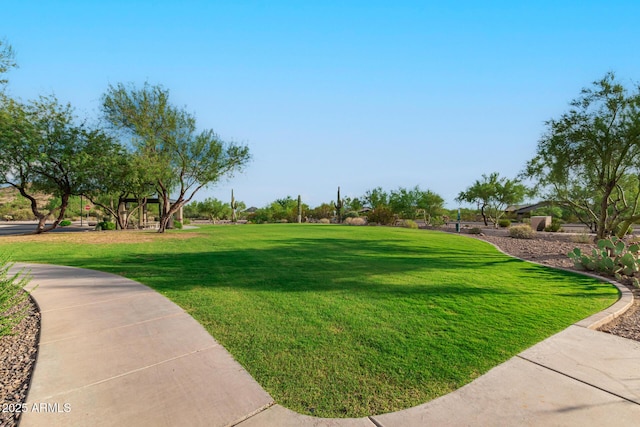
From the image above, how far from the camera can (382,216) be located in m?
33.8

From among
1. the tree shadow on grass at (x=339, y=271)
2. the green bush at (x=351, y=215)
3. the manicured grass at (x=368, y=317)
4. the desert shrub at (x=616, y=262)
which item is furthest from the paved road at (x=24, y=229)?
the desert shrub at (x=616, y=262)

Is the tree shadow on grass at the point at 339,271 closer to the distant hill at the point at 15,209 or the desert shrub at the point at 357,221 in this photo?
the desert shrub at the point at 357,221

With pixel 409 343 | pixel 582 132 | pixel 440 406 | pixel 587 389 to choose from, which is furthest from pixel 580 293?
pixel 582 132

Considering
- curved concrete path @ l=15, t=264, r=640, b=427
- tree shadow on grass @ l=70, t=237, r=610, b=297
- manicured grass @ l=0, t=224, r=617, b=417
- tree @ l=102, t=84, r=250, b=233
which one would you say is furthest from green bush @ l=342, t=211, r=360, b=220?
curved concrete path @ l=15, t=264, r=640, b=427

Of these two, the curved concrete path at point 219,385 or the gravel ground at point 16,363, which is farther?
the gravel ground at point 16,363

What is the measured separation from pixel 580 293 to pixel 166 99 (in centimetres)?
2271

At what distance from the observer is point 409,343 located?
3262 mm

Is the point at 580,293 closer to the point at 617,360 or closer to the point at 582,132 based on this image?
the point at 617,360

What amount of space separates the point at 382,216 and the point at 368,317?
99.8 feet

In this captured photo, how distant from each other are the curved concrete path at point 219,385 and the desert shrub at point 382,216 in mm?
29639

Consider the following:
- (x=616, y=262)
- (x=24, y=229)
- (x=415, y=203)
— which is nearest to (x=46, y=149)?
(x=24, y=229)

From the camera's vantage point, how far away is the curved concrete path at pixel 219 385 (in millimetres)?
2125

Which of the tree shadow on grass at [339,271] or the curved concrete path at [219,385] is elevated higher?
the tree shadow on grass at [339,271]

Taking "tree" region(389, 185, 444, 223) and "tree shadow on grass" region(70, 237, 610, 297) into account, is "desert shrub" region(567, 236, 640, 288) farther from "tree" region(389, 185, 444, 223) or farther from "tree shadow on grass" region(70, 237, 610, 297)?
"tree" region(389, 185, 444, 223)
